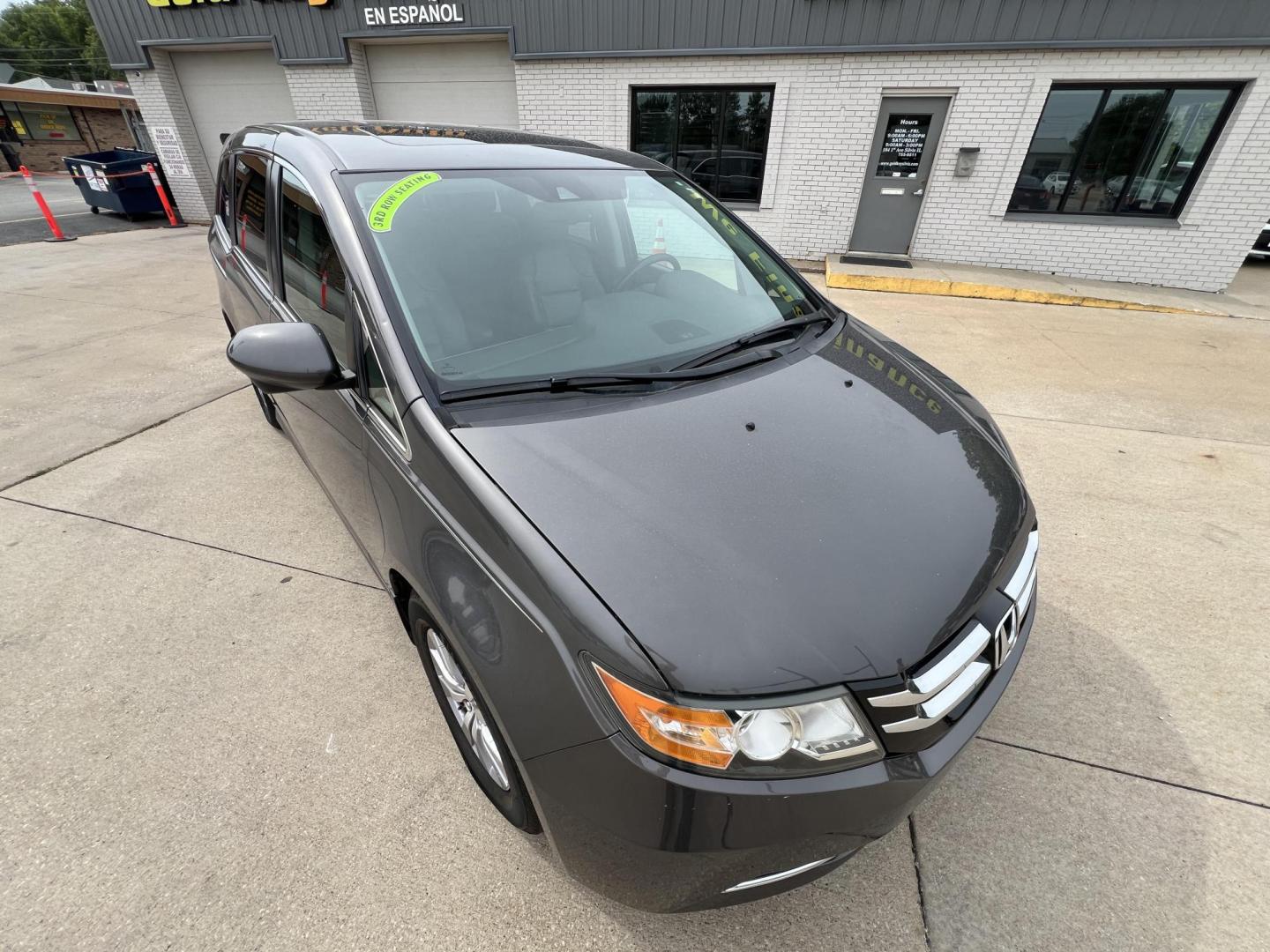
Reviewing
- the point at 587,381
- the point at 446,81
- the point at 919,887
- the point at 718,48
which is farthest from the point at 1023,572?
the point at 446,81

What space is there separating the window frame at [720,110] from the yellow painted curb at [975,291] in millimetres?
2190

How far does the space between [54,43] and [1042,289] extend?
9851cm

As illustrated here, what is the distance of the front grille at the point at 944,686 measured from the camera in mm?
1182

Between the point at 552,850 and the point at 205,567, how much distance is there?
2251mm

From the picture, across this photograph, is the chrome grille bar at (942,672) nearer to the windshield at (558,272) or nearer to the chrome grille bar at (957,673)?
the chrome grille bar at (957,673)

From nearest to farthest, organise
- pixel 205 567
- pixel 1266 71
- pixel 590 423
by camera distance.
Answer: pixel 590 423 → pixel 205 567 → pixel 1266 71

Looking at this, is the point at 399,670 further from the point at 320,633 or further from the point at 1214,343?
the point at 1214,343

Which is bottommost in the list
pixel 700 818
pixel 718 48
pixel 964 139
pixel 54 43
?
pixel 700 818

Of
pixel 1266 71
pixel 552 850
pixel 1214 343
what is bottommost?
pixel 1214 343

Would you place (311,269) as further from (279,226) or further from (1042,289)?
(1042,289)

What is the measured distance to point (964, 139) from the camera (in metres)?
7.99

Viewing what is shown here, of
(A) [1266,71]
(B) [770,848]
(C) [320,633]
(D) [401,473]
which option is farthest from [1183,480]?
(A) [1266,71]

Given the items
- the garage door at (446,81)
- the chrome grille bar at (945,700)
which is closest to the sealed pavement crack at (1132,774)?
the chrome grille bar at (945,700)

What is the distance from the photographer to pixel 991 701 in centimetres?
142
